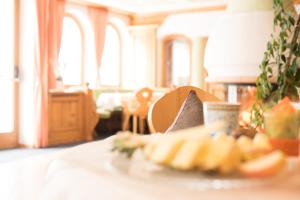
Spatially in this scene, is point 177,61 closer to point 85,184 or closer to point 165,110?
point 165,110

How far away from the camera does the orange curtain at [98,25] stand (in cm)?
929

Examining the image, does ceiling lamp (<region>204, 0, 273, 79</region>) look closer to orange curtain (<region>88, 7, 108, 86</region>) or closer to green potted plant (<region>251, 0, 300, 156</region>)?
green potted plant (<region>251, 0, 300, 156</region>)

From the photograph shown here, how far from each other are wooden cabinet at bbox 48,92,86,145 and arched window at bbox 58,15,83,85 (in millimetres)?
1525

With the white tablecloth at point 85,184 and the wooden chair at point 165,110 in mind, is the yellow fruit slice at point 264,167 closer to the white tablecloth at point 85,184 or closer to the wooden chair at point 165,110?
the white tablecloth at point 85,184

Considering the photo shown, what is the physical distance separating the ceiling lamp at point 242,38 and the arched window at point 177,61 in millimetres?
7876

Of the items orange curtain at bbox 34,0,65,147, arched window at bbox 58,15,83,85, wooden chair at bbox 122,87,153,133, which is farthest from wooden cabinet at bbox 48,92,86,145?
arched window at bbox 58,15,83,85

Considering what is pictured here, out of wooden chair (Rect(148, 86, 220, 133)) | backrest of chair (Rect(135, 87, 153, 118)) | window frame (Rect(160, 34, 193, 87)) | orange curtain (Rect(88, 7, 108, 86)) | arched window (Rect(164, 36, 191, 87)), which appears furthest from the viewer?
window frame (Rect(160, 34, 193, 87))

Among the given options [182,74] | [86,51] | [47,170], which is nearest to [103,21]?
[86,51]

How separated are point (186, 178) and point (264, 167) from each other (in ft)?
0.45

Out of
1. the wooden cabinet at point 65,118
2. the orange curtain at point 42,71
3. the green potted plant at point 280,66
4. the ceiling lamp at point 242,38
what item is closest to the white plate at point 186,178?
the green potted plant at point 280,66

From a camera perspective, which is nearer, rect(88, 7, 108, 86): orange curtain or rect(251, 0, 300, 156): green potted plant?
rect(251, 0, 300, 156): green potted plant

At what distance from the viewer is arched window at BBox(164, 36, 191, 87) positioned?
397 inches

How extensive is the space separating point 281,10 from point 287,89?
0.35 meters

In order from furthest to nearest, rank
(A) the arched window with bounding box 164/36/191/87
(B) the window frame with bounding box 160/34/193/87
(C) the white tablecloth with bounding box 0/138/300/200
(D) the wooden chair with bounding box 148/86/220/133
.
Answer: (B) the window frame with bounding box 160/34/193/87
(A) the arched window with bounding box 164/36/191/87
(D) the wooden chair with bounding box 148/86/220/133
(C) the white tablecloth with bounding box 0/138/300/200
